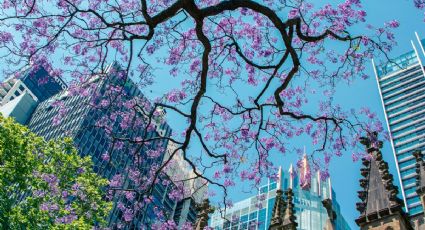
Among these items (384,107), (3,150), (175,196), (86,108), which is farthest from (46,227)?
(384,107)

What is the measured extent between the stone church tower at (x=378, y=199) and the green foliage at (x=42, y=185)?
1234 cm

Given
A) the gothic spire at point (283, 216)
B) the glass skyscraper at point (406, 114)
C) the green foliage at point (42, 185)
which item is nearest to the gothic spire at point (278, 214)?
the gothic spire at point (283, 216)

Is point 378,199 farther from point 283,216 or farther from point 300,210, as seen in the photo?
point 300,210

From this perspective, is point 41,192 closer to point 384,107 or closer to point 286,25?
point 286,25

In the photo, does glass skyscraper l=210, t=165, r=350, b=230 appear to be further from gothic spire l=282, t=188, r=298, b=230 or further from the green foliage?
the green foliage

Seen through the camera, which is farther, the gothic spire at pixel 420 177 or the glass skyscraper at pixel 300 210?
the glass skyscraper at pixel 300 210

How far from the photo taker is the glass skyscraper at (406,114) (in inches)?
4505

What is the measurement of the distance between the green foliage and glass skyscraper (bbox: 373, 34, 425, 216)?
3870 inches

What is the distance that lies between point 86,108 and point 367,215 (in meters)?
83.1

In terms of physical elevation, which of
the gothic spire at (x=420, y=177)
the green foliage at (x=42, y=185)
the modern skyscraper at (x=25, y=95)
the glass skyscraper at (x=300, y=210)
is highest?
the modern skyscraper at (x=25, y=95)

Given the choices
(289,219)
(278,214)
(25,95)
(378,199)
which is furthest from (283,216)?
(25,95)

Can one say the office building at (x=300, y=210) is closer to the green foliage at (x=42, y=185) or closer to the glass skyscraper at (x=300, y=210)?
the glass skyscraper at (x=300, y=210)

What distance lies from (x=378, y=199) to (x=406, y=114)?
118 m

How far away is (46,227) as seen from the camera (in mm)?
19844
